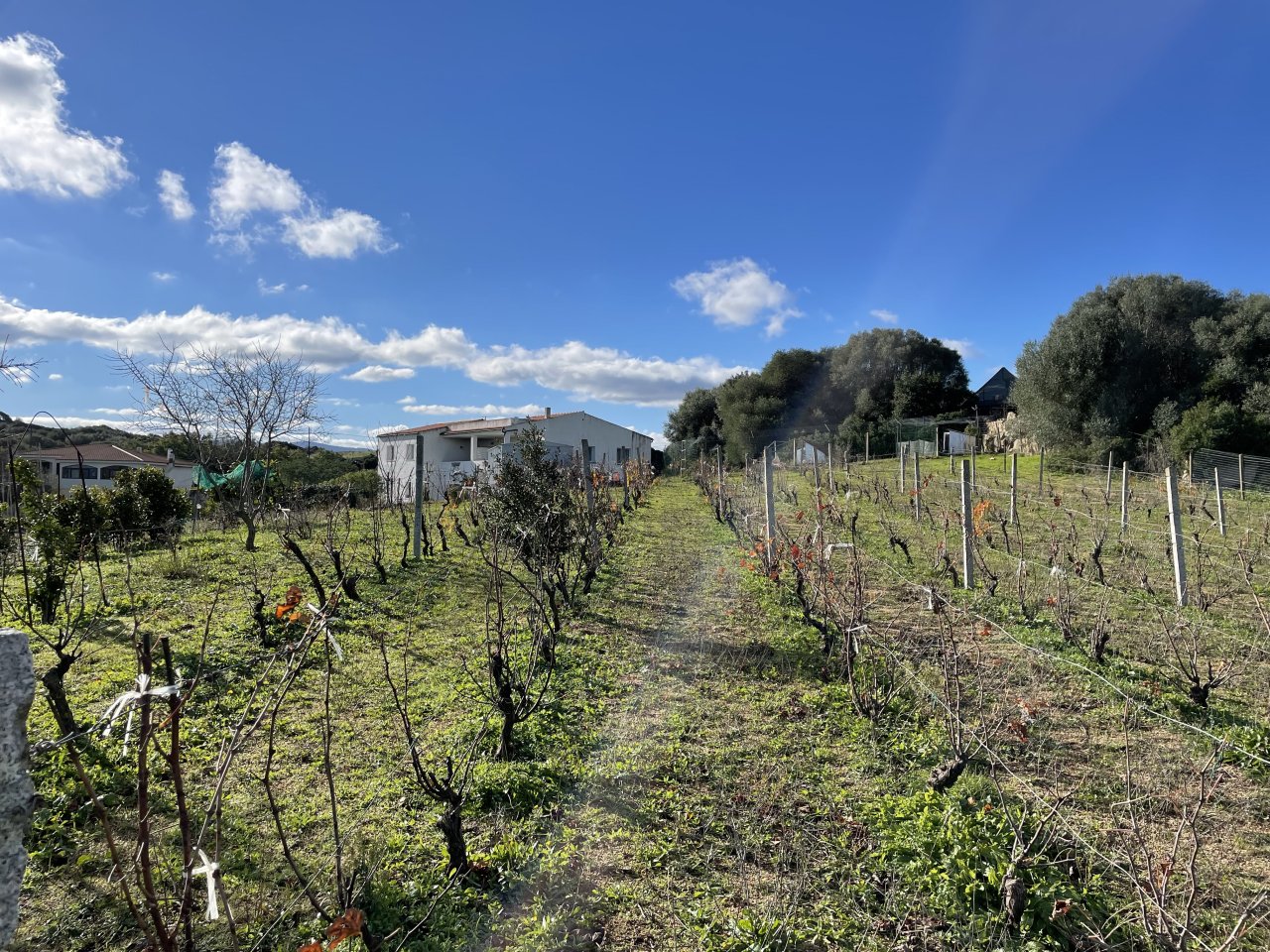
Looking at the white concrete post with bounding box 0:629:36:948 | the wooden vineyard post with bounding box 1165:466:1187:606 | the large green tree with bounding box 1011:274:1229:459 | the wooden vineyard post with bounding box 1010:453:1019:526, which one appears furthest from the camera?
the large green tree with bounding box 1011:274:1229:459

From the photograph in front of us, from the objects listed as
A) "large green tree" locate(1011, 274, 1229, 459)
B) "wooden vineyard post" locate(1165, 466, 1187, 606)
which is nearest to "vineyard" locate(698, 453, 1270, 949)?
"wooden vineyard post" locate(1165, 466, 1187, 606)

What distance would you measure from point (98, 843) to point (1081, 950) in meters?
4.05

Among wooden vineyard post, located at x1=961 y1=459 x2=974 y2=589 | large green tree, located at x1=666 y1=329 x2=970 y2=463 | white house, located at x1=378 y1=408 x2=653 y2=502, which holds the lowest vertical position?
wooden vineyard post, located at x1=961 y1=459 x2=974 y2=589

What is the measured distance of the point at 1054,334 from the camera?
23.4m

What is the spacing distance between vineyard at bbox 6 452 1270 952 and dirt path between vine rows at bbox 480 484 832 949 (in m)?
0.02

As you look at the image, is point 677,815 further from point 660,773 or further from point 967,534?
point 967,534

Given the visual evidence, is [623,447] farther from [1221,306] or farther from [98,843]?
[98,843]

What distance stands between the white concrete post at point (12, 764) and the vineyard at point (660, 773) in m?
0.12

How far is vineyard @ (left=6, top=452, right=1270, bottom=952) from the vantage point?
241 centimetres

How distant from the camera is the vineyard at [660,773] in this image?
241 cm

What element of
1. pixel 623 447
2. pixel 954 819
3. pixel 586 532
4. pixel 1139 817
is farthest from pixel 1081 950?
pixel 623 447

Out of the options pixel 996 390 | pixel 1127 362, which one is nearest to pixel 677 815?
pixel 1127 362

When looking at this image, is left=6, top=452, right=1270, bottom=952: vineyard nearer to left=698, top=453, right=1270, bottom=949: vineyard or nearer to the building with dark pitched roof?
left=698, top=453, right=1270, bottom=949: vineyard

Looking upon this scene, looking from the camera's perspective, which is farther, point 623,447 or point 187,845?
point 623,447
